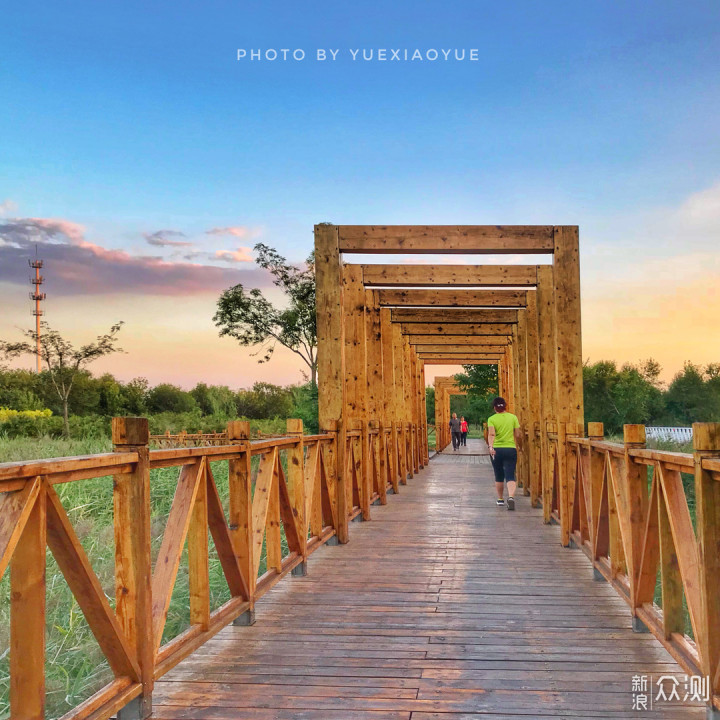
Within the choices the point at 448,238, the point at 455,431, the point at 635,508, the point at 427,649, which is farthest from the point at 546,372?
the point at 455,431

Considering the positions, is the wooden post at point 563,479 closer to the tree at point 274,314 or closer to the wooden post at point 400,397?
the wooden post at point 400,397

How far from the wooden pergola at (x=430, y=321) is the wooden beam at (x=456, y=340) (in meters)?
2.39

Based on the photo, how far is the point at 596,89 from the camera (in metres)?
12.9

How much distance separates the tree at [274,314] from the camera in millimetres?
33469

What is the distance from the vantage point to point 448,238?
8.20 meters

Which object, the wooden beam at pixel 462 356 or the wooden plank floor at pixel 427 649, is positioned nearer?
the wooden plank floor at pixel 427 649

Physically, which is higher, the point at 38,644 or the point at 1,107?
the point at 1,107

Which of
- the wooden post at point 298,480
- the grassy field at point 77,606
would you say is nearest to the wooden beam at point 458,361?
the grassy field at point 77,606

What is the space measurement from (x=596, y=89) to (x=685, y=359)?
4559cm

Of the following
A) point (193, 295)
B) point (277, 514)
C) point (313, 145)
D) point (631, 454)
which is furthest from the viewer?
point (193, 295)

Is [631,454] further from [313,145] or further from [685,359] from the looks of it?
[685,359]

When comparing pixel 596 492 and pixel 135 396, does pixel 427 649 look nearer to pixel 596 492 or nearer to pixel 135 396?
pixel 596 492

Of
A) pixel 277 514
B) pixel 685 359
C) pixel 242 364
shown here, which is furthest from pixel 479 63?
pixel 685 359

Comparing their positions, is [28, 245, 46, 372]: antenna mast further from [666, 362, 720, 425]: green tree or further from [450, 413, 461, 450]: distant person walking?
[666, 362, 720, 425]: green tree
